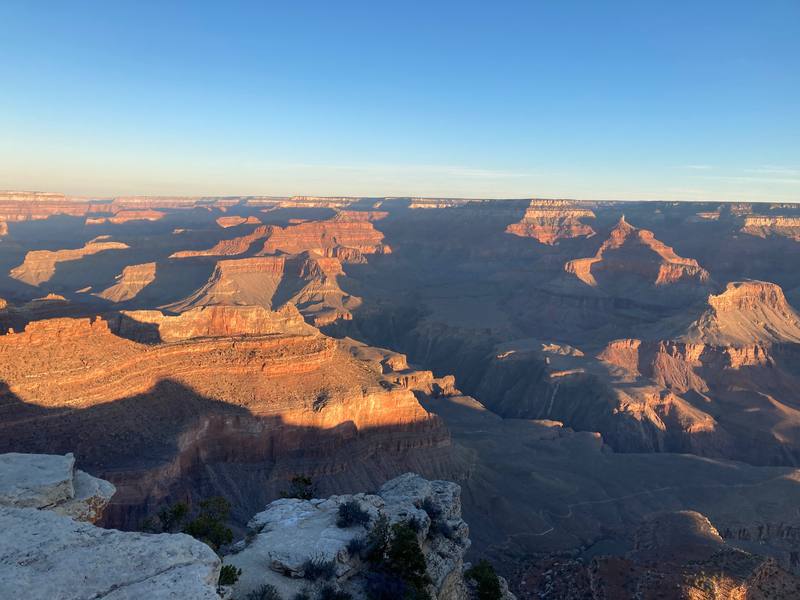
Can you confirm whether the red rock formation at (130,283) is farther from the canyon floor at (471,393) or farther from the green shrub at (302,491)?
the green shrub at (302,491)

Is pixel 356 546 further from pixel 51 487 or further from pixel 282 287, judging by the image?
pixel 282 287

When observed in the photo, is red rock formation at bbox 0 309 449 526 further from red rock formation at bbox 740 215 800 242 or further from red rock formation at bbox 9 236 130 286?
red rock formation at bbox 740 215 800 242

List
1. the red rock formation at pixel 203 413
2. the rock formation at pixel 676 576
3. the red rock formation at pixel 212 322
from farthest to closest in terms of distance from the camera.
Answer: the red rock formation at pixel 212 322 → the red rock formation at pixel 203 413 → the rock formation at pixel 676 576

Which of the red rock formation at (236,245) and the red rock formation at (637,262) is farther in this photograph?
the red rock formation at (236,245)

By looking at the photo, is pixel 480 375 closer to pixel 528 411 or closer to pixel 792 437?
pixel 528 411

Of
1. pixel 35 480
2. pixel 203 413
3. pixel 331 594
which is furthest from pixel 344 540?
pixel 203 413

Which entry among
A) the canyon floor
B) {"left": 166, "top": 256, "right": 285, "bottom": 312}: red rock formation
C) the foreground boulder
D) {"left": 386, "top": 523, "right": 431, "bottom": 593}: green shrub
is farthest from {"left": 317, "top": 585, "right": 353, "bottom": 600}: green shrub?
{"left": 166, "top": 256, "right": 285, "bottom": 312}: red rock formation

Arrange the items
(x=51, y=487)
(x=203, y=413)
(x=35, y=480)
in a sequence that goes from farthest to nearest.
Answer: (x=203, y=413) < (x=35, y=480) < (x=51, y=487)

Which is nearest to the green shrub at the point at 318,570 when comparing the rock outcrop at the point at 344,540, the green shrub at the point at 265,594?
the rock outcrop at the point at 344,540
